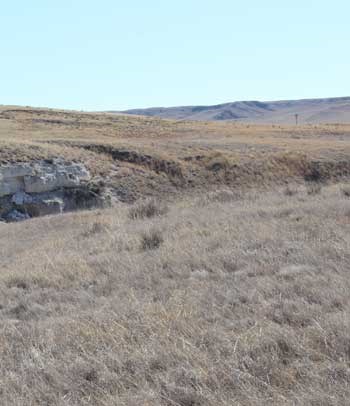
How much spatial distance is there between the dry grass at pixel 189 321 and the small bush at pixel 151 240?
0.45 feet

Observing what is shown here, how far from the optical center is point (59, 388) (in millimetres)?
4125

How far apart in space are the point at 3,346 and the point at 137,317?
3.79ft

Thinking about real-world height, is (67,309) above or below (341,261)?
below

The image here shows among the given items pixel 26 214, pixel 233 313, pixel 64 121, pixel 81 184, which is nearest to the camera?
pixel 233 313

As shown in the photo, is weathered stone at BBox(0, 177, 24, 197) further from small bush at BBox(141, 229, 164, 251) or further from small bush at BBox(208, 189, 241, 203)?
small bush at BBox(141, 229, 164, 251)

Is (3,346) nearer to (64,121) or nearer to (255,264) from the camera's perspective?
(255,264)

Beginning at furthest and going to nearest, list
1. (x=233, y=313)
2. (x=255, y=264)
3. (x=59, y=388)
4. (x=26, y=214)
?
(x=26, y=214), (x=255, y=264), (x=233, y=313), (x=59, y=388)

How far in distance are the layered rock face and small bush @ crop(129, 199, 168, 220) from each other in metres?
12.7

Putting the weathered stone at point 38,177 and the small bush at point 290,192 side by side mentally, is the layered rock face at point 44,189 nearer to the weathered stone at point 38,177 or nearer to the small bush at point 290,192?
the weathered stone at point 38,177

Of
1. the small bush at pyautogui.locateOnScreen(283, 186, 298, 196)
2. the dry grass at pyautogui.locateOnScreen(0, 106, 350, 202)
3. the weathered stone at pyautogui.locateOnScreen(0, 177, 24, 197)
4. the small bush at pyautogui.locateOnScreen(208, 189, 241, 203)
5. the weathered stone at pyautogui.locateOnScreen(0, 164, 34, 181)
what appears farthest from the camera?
the dry grass at pyautogui.locateOnScreen(0, 106, 350, 202)

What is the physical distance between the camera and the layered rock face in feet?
88.5

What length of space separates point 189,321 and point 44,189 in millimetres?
23881

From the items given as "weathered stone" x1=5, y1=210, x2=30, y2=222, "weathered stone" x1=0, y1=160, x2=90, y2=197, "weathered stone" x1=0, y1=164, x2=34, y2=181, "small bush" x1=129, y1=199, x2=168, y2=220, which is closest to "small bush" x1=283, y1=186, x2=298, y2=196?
"small bush" x1=129, y1=199, x2=168, y2=220

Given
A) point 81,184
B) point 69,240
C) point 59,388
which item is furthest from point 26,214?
point 59,388
